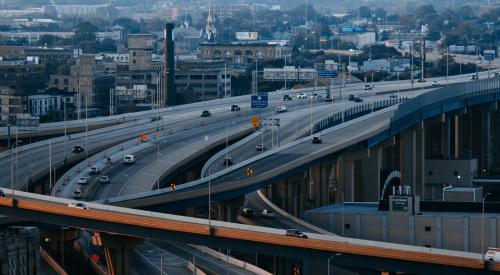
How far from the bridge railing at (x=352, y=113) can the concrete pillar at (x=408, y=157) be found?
333 cm

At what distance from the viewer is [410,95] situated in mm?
90188

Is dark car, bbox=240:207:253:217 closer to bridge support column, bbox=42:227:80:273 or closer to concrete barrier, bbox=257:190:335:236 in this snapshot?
concrete barrier, bbox=257:190:335:236

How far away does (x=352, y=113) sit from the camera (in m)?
79.8

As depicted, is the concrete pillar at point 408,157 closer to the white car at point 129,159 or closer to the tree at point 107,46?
the white car at point 129,159

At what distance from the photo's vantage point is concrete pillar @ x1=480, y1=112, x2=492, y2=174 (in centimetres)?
7531

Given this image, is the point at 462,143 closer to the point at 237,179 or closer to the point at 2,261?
the point at 237,179

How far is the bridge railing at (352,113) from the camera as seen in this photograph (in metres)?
73.4

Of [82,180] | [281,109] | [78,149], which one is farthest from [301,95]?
[82,180]

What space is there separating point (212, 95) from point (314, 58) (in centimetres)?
4739

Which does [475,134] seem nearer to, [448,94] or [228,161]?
[448,94]

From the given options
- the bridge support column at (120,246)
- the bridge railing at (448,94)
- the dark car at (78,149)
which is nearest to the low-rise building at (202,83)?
the bridge railing at (448,94)

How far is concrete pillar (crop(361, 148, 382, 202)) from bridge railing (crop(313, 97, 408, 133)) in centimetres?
629

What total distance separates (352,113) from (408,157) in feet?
39.6

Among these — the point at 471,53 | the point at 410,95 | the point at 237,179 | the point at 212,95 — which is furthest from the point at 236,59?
the point at 237,179
